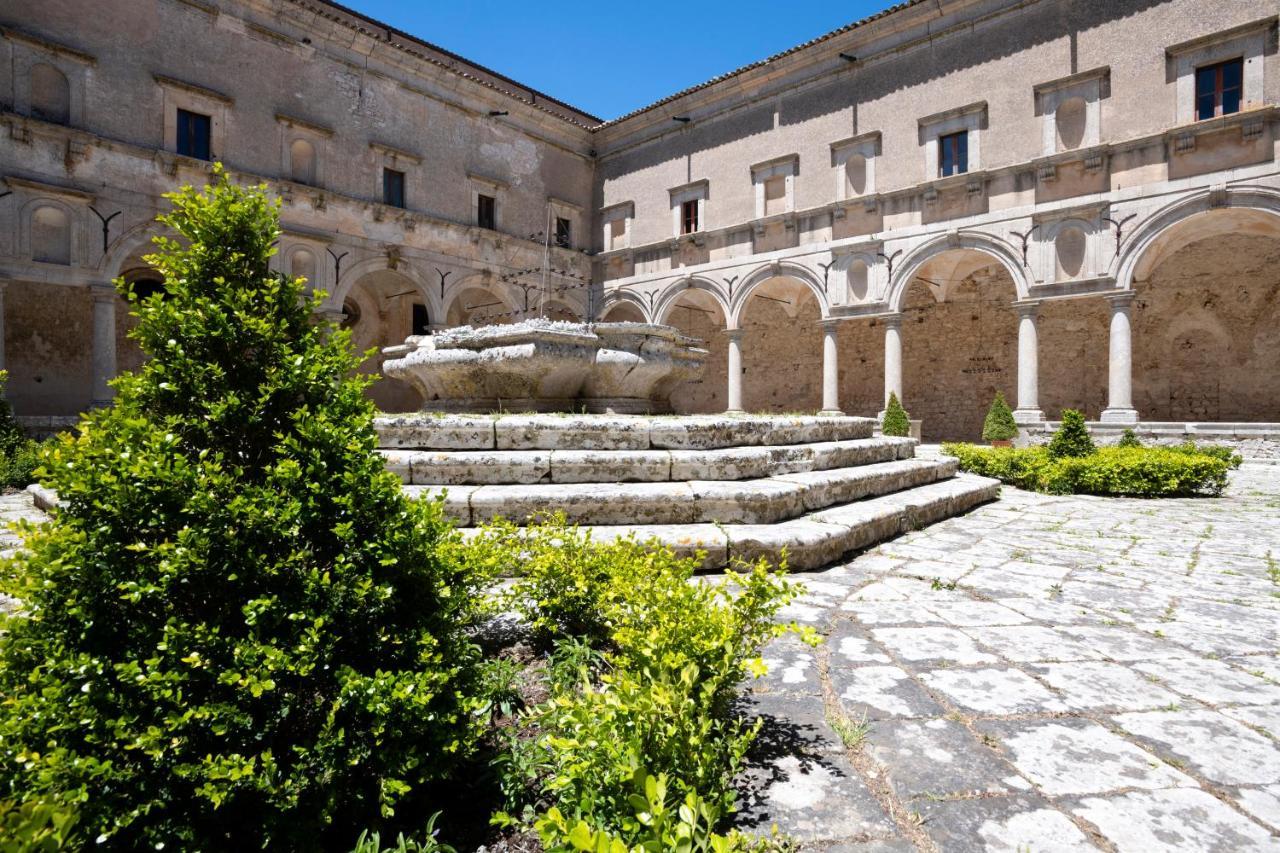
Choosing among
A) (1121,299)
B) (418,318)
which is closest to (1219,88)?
(1121,299)

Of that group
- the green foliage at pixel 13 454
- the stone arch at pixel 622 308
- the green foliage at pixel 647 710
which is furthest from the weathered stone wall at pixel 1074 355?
the green foliage at pixel 13 454

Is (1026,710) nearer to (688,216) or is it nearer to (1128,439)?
(1128,439)

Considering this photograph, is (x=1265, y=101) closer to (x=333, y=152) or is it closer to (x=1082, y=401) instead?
(x=1082, y=401)

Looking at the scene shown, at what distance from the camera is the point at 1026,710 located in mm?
2311

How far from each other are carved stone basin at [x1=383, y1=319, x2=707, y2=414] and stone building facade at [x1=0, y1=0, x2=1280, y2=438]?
10.9 m

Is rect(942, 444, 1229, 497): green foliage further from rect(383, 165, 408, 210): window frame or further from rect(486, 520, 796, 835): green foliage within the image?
rect(383, 165, 408, 210): window frame

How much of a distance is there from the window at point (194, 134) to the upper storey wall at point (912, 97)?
11.8 m

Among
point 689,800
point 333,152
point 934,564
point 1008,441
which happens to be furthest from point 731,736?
point 333,152

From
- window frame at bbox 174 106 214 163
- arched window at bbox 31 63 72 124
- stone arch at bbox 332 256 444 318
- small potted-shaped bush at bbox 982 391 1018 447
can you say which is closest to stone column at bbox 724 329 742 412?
small potted-shaped bush at bbox 982 391 1018 447

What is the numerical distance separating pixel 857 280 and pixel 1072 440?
25.2 feet

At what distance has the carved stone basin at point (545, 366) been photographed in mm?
5797

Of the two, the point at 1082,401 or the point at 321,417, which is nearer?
the point at 321,417

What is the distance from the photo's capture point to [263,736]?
1.46 metres

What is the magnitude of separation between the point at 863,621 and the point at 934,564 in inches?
60.3
